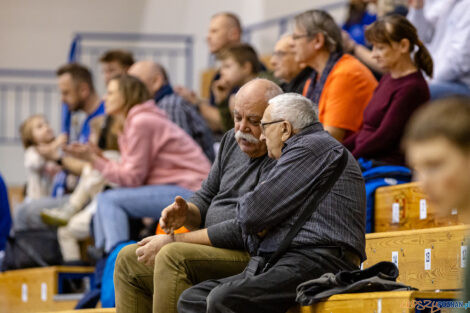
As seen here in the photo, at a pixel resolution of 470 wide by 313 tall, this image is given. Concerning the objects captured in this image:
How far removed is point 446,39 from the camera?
13.2 ft

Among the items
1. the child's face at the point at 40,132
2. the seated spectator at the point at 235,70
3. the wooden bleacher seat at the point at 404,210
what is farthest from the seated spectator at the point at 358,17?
the child's face at the point at 40,132

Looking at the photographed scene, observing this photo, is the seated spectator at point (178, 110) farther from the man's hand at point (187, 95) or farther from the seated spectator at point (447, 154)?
the seated spectator at point (447, 154)

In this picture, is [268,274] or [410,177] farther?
[410,177]

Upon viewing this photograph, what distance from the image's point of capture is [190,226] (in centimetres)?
286

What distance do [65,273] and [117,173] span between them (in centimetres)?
97

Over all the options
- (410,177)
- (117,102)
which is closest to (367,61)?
(410,177)

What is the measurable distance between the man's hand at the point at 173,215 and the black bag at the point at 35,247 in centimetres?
221

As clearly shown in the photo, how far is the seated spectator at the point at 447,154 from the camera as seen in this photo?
4.35 feet

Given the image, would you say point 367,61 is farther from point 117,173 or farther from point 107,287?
point 107,287

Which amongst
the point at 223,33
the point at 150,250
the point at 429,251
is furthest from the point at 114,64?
the point at 429,251

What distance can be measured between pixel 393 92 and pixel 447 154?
80.5 inches

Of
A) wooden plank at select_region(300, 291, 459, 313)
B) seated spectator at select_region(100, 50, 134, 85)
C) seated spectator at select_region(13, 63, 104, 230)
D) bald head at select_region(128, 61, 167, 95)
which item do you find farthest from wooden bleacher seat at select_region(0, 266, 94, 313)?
wooden plank at select_region(300, 291, 459, 313)

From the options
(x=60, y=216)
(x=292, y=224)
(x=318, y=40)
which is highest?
(x=318, y=40)

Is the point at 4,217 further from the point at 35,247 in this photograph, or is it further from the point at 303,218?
the point at 303,218
